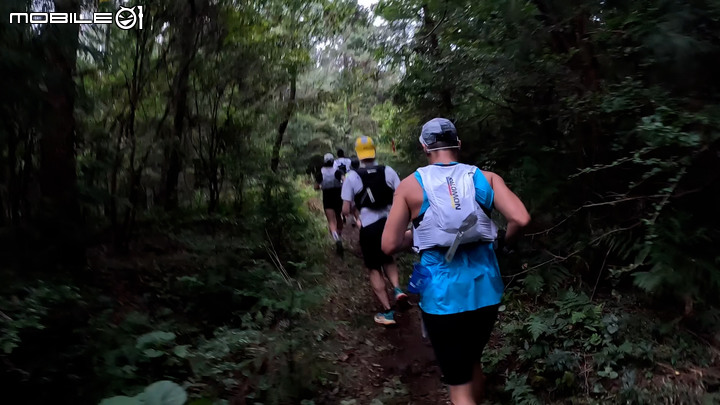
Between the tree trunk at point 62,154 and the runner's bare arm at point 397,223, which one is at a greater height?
the tree trunk at point 62,154

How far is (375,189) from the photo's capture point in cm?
564

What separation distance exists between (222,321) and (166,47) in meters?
4.58

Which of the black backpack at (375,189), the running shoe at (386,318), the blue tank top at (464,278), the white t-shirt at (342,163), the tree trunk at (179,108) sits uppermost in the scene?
the tree trunk at (179,108)

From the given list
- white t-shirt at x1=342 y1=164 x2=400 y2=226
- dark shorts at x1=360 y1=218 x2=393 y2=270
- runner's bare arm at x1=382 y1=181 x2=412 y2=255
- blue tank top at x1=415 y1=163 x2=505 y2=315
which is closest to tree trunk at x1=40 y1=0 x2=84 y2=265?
white t-shirt at x1=342 y1=164 x2=400 y2=226

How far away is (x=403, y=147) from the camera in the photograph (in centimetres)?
998

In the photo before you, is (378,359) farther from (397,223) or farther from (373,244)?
(397,223)

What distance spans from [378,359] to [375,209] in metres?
1.67

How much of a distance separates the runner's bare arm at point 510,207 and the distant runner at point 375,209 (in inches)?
104

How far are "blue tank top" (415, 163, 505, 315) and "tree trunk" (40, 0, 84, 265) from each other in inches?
145

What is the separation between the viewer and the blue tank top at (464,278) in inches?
113

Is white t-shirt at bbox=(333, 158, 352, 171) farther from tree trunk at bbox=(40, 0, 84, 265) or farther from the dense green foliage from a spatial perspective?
tree trunk at bbox=(40, 0, 84, 265)

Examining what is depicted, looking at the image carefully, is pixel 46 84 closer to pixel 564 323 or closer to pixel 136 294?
pixel 136 294

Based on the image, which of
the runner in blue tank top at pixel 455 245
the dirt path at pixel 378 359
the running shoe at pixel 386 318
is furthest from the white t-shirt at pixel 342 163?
the runner in blue tank top at pixel 455 245

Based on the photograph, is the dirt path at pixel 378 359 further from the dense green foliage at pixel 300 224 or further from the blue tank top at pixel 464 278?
the blue tank top at pixel 464 278
